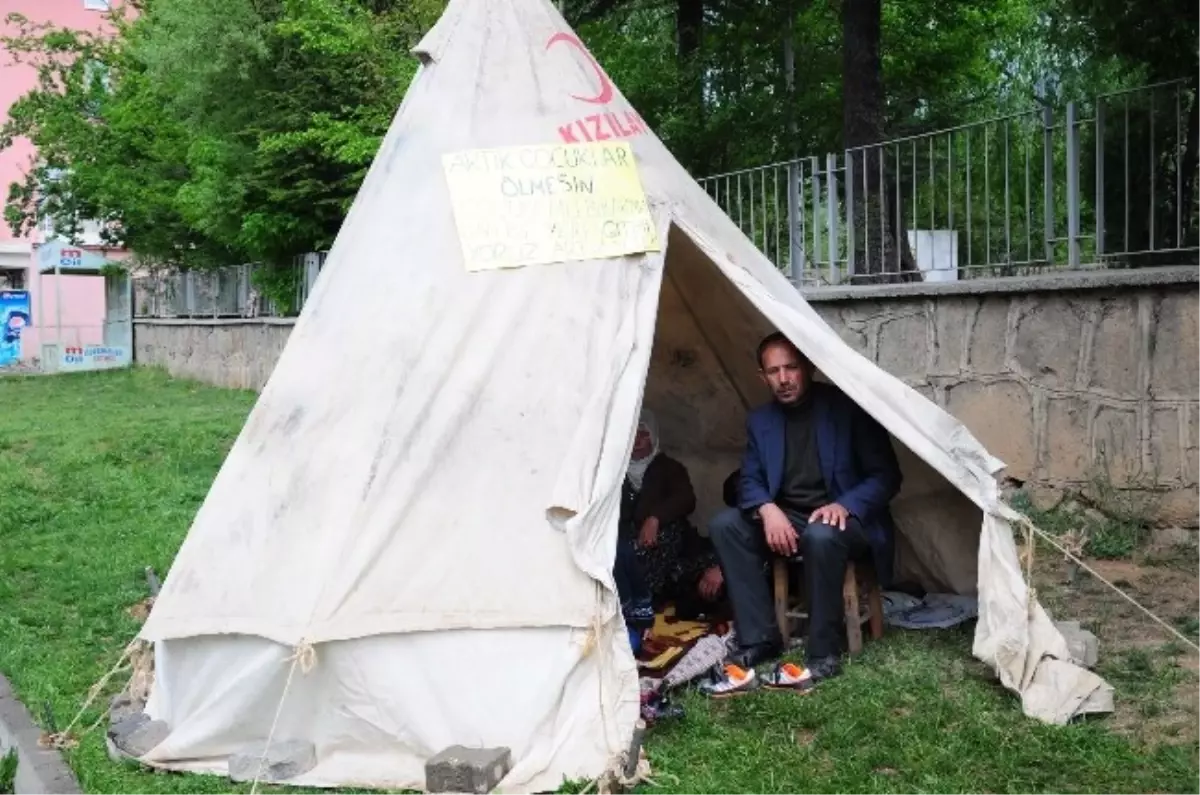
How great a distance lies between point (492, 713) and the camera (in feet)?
13.4

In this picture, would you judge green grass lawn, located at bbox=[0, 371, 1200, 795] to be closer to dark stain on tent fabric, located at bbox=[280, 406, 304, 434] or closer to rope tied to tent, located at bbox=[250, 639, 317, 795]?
rope tied to tent, located at bbox=[250, 639, 317, 795]

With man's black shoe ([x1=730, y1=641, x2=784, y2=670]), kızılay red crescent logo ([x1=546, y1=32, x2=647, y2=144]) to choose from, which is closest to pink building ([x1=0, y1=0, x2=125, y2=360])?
kızılay red crescent logo ([x1=546, y1=32, x2=647, y2=144])

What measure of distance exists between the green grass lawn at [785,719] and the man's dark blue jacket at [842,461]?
0.52 m

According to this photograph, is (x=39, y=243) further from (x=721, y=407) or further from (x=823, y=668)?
(x=823, y=668)

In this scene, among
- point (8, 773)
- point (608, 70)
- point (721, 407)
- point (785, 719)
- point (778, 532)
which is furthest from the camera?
point (608, 70)

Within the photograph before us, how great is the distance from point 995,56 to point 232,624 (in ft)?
49.3

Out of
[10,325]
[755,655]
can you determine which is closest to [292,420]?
[755,655]

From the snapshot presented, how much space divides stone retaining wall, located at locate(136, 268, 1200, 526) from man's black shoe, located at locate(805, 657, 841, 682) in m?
2.70

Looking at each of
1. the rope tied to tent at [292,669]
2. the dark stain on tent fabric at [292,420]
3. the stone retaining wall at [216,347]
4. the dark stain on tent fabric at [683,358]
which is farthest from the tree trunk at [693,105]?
the rope tied to tent at [292,669]

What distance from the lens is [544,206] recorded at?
4.92 metres

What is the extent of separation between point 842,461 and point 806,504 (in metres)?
0.24

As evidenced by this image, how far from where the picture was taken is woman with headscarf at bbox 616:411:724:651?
19.5 ft

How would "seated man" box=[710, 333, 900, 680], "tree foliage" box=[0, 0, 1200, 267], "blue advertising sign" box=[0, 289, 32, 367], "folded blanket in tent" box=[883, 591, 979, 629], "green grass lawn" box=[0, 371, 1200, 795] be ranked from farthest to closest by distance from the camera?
"blue advertising sign" box=[0, 289, 32, 367] → "tree foliage" box=[0, 0, 1200, 267] → "folded blanket in tent" box=[883, 591, 979, 629] → "seated man" box=[710, 333, 900, 680] → "green grass lawn" box=[0, 371, 1200, 795]

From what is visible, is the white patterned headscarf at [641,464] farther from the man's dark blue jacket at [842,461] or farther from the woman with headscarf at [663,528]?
the man's dark blue jacket at [842,461]
